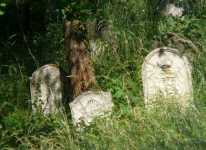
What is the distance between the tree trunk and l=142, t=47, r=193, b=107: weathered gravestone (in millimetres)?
930

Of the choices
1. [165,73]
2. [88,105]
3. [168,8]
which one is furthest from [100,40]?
[88,105]

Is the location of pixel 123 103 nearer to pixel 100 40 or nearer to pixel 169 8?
pixel 100 40

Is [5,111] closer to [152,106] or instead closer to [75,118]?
[75,118]

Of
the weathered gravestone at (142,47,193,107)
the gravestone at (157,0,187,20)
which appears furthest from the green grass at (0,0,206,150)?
the gravestone at (157,0,187,20)

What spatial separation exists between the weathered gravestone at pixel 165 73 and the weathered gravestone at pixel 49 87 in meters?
1.59

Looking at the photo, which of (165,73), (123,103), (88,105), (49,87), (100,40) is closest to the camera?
(88,105)

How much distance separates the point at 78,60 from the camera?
4523 mm

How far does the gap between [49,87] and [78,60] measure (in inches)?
32.8

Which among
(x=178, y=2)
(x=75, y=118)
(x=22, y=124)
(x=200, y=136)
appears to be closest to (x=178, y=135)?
(x=200, y=136)

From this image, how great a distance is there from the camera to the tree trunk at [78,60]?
175 inches

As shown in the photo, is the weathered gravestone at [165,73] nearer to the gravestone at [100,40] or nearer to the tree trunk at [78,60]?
the tree trunk at [78,60]

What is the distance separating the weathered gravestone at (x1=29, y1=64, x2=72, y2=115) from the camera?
4781mm

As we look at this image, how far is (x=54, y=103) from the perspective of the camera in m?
4.77

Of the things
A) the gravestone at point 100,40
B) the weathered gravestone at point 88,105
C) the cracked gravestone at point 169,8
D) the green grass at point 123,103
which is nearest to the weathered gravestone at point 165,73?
the green grass at point 123,103
